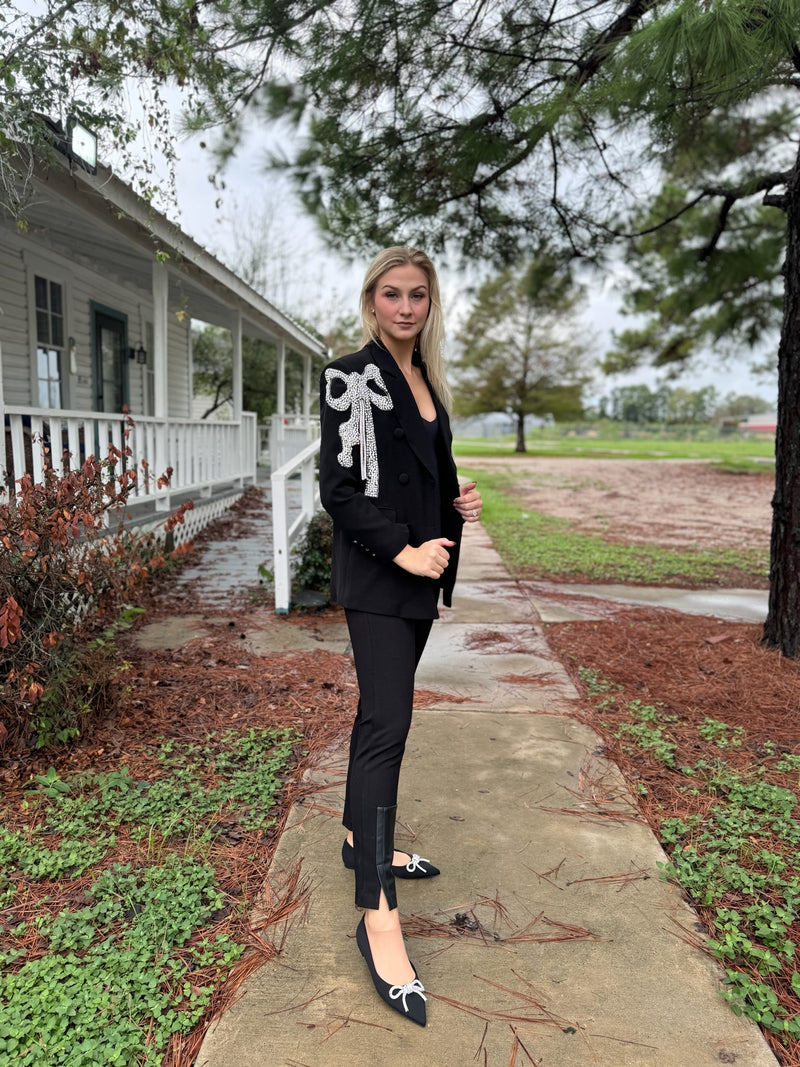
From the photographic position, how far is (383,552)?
1759 mm

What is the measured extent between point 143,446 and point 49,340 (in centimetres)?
214

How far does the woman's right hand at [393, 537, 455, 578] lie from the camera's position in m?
1.76

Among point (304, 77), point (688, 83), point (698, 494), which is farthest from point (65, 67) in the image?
point (698, 494)

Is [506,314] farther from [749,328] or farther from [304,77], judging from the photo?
[304,77]

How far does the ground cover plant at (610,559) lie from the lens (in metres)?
6.93

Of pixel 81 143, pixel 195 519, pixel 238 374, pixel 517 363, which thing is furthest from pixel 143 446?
pixel 517 363

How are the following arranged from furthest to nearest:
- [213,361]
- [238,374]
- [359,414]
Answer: [213,361]
[238,374]
[359,414]

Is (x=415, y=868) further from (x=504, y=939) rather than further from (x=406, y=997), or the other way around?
(x=406, y=997)

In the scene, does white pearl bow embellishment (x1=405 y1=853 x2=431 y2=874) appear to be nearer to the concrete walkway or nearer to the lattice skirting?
the concrete walkway

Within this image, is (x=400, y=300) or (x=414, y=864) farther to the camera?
(x=414, y=864)

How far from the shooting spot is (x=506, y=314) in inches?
1243

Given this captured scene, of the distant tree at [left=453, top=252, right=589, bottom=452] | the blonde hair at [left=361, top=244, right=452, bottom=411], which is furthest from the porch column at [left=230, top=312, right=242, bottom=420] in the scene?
the distant tree at [left=453, top=252, right=589, bottom=452]

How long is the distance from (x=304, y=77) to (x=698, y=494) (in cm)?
1438

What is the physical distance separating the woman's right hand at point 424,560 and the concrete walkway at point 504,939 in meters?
0.99
